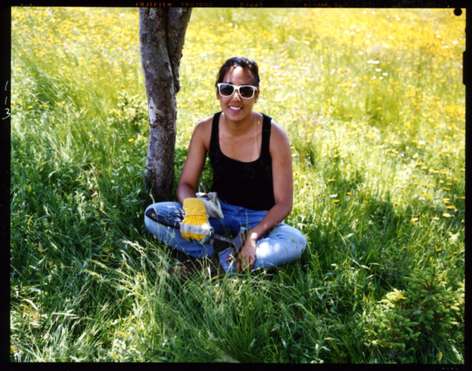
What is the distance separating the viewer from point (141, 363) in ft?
7.21

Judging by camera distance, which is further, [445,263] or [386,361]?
[445,263]

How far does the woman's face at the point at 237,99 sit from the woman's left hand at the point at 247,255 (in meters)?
0.62

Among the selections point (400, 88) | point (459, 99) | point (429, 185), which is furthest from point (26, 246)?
point (459, 99)

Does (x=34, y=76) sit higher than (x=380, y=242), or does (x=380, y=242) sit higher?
(x=34, y=76)

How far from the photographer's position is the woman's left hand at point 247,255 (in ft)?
9.20

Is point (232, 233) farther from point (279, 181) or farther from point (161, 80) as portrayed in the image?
point (161, 80)

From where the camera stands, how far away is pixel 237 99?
2.84 meters

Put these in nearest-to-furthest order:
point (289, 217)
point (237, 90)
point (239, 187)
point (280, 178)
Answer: point (237, 90), point (280, 178), point (239, 187), point (289, 217)

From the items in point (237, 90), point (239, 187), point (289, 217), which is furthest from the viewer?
point (289, 217)

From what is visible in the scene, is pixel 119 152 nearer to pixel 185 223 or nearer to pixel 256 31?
pixel 185 223

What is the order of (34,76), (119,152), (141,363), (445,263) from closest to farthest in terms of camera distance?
(141,363) < (445,263) < (119,152) < (34,76)

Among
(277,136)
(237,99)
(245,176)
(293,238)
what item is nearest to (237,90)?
(237,99)

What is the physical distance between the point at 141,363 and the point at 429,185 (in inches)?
91.6

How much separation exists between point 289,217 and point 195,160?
622 mm
